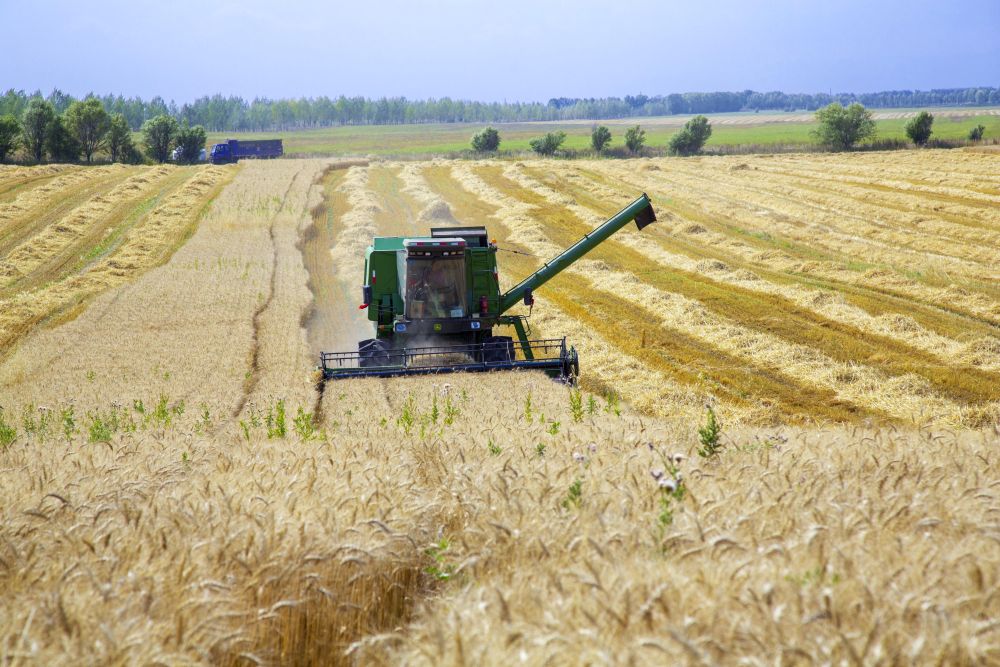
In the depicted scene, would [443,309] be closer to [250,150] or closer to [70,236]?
[70,236]

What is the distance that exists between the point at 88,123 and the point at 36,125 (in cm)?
414

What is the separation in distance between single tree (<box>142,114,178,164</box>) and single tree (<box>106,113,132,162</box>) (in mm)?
2095

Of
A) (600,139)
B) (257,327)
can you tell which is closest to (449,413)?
(257,327)

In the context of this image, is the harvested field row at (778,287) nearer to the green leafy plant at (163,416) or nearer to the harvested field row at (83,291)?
the green leafy plant at (163,416)

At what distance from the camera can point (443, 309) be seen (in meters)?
16.4

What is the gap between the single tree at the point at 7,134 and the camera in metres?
67.1

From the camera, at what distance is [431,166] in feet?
191

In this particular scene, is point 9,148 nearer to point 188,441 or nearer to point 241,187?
point 241,187

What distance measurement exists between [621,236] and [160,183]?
28.6 meters

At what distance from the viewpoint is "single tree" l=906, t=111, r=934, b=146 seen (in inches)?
2667

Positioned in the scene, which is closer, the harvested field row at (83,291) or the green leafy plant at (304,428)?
the green leafy plant at (304,428)

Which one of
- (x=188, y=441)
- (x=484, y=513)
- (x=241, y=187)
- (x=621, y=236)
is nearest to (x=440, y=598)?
(x=484, y=513)

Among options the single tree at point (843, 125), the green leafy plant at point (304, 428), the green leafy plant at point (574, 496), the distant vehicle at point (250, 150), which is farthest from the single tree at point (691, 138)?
the green leafy plant at point (574, 496)

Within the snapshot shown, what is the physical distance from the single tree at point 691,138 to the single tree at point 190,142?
44093 mm
